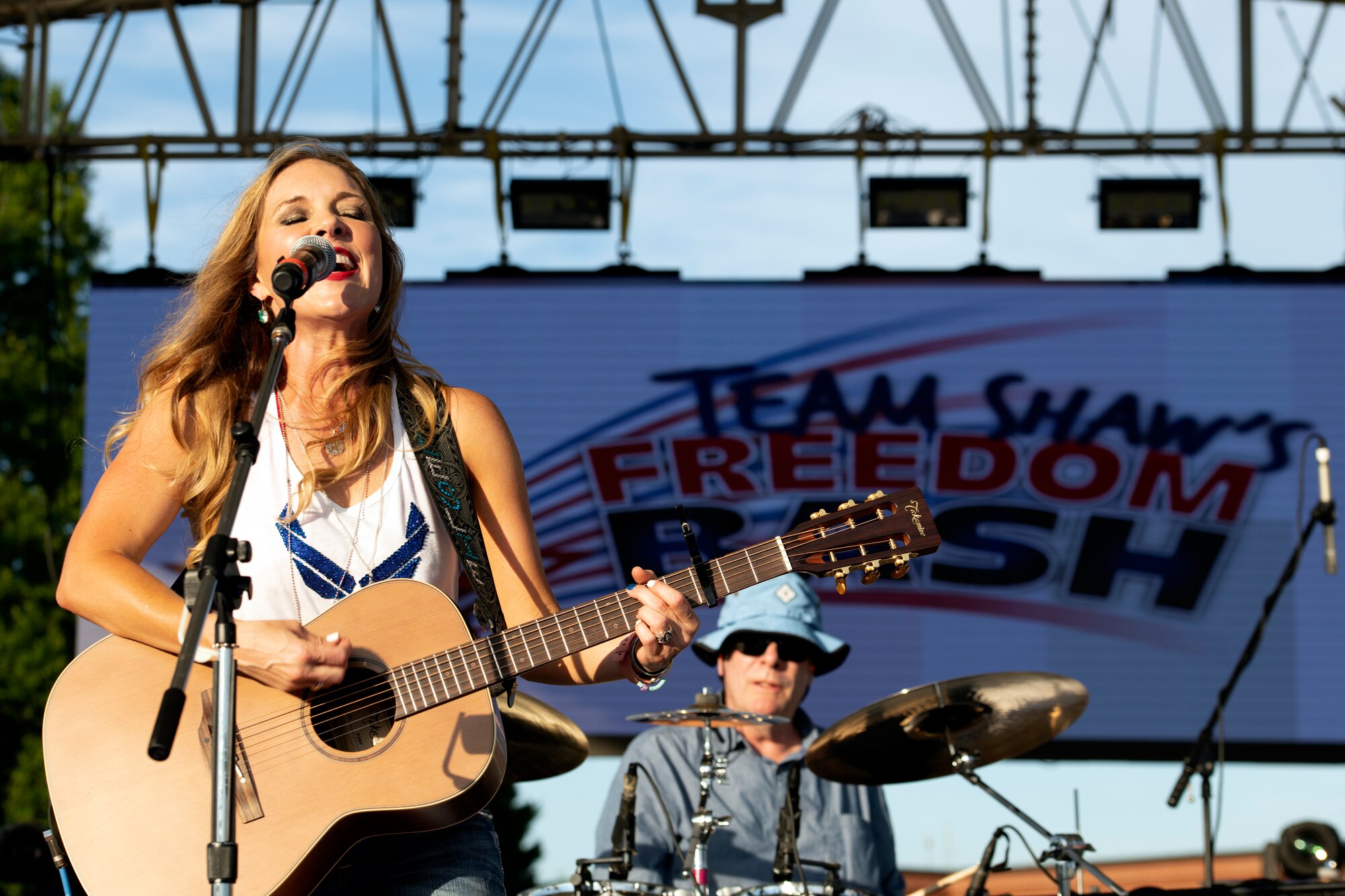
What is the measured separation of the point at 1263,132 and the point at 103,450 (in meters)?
7.95

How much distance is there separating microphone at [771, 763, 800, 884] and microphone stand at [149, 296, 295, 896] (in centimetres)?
267

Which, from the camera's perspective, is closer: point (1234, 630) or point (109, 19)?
point (1234, 630)

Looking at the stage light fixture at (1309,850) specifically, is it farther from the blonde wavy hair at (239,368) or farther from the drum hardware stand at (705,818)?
the blonde wavy hair at (239,368)

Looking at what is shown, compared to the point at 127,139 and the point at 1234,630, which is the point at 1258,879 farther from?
the point at 127,139

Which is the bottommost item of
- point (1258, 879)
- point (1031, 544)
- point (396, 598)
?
point (1258, 879)

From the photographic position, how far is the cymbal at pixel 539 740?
4.77 m

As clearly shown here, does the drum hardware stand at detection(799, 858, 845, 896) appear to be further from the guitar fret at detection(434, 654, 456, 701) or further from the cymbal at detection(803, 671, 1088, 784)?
the guitar fret at detection(434, 654, 456, 701)

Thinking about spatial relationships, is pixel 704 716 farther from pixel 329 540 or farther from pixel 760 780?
pixel 329 540

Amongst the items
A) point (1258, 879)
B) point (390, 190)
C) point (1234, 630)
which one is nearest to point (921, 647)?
point (1234, 630)

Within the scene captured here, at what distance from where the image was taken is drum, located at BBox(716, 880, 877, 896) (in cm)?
442

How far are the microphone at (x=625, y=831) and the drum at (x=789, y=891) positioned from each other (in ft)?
1.39

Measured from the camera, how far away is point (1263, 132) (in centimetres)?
891

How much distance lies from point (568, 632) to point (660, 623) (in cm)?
21

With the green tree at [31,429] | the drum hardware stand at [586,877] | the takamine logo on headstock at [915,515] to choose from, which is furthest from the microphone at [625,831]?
the green tree at [31,429]
